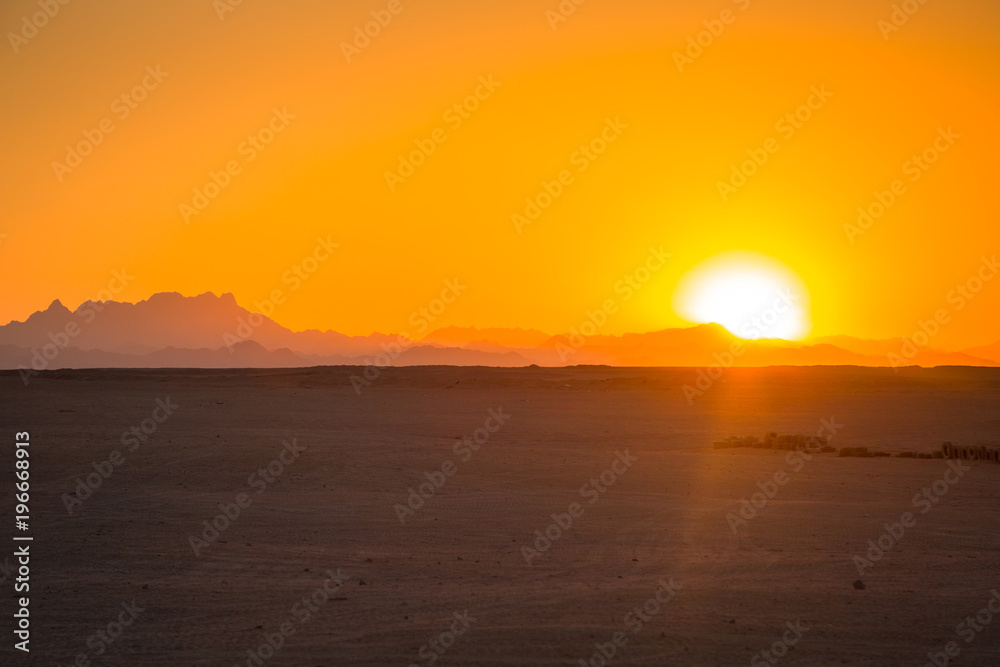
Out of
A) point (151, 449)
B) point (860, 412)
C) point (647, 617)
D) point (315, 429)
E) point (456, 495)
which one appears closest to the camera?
point (647, 617)

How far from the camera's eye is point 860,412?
3009 centimetres

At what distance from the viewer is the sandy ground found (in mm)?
6754

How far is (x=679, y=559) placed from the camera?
9297 millimetres

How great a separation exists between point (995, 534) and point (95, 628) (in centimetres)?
1055

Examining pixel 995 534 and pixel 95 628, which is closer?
pixel 95 628

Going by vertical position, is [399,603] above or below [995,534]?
below

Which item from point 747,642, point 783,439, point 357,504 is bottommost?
point 747,642

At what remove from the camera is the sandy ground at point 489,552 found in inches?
266

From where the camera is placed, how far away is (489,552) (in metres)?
9.57

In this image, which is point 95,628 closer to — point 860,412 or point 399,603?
point 399,603

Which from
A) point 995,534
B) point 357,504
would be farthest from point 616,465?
point 995,534

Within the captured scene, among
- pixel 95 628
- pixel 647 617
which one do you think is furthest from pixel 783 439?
pixel 95 628

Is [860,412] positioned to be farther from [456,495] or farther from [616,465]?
[456,495]

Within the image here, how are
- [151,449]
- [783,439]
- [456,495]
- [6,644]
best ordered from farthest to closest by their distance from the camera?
[783,439]
[151,449]
[456,495]
[6,644]
